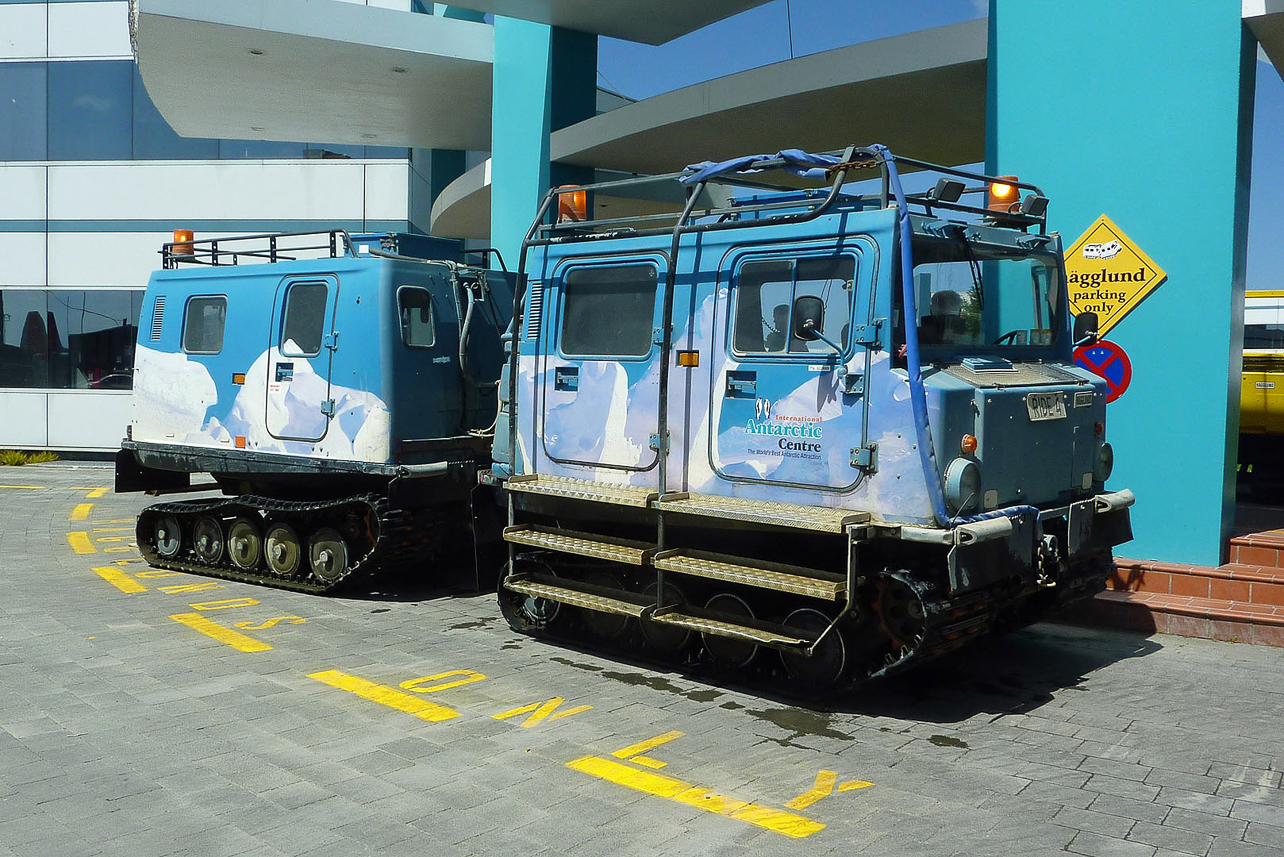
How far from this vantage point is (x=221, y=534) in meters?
10.7

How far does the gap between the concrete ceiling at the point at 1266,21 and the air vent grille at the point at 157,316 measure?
33.0ft

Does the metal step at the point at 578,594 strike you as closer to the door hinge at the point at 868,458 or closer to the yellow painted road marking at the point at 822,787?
the door hinge at the point at 868,458

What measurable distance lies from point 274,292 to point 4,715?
189 inches

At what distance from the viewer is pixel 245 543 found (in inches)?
413

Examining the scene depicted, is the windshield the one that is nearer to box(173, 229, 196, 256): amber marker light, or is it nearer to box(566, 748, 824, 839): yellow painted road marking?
box(566, 748, 824, 839): yellow painted road marking

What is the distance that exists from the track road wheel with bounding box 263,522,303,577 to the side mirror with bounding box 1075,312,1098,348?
6939mm

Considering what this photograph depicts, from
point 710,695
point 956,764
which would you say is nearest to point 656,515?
point 710,695

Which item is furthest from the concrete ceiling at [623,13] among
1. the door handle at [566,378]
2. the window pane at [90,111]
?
the window pane at [90,111]

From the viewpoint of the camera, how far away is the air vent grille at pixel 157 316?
10938 mm

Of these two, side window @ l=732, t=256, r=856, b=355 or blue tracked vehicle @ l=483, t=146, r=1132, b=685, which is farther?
side window @ l=732, t=256, r=856, b=355

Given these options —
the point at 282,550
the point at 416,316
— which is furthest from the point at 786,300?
the point at 282,550

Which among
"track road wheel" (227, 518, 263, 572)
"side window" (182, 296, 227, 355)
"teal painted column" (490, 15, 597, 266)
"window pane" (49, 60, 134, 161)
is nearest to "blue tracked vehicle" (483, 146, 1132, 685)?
"track road wheel" (227, 518, 263, 572)

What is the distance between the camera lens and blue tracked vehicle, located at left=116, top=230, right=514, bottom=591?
9383mm

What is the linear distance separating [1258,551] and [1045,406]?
371 centimetres
